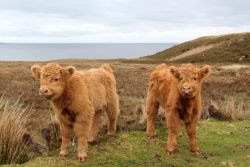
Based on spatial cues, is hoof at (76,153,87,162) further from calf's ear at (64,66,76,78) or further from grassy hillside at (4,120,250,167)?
calf's ear at (64,66,76,78)

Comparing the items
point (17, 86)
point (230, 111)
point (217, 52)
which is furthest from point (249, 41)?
point (230, 111)

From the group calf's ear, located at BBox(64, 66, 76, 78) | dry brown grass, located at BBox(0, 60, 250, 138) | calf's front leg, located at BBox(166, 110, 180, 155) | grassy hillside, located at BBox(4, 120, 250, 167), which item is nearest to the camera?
calf's ear, located at BBox(64, 66, 76, 78)

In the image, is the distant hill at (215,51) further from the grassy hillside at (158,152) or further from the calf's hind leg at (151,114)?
the calf's hind leg at (151,114)

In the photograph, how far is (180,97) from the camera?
30.4 ft

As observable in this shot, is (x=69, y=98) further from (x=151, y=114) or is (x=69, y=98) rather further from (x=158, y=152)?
(x=151, y=114)

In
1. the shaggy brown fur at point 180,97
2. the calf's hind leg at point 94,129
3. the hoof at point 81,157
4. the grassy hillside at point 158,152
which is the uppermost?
the shaggy brown fur at point 180,97

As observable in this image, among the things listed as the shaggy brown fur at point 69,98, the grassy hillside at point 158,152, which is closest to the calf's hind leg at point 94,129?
the grassy hillside at point 158,152

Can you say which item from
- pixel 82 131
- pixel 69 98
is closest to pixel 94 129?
pixel 82 131

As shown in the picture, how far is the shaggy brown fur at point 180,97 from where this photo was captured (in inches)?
348

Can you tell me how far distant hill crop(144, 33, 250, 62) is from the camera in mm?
59844

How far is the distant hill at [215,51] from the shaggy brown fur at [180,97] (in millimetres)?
49046

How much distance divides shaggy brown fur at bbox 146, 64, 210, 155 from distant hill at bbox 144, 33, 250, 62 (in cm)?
4905

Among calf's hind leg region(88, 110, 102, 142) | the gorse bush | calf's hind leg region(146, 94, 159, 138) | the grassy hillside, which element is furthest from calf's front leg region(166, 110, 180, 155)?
the gorse bush

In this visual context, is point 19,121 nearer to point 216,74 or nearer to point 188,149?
point 188,149
